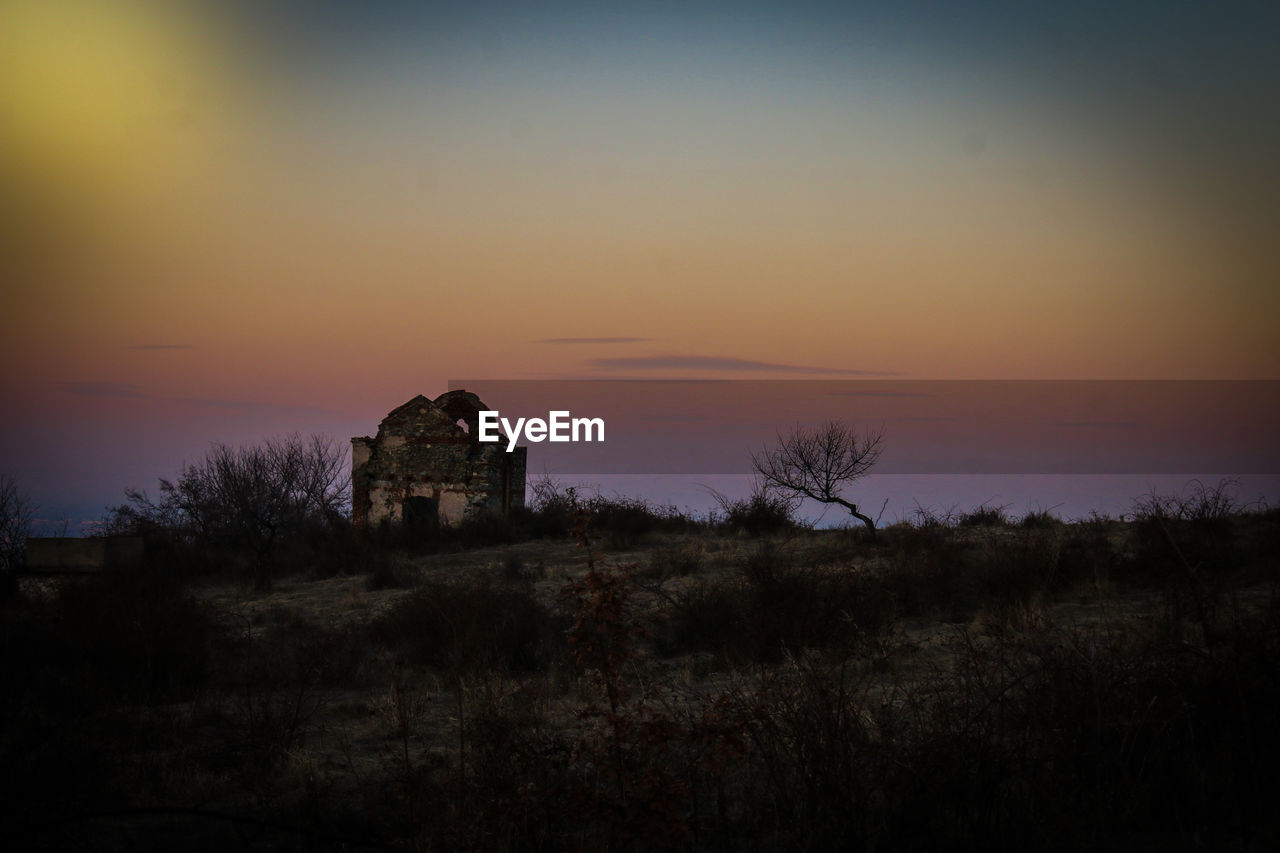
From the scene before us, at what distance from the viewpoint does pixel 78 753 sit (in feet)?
21.6

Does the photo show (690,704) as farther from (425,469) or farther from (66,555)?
(425,469)

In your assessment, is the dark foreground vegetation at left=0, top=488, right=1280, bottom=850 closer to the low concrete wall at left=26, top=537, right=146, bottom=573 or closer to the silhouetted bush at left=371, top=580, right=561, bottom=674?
the silhouetted bush at left=371, top=580, right=561, bottom=674

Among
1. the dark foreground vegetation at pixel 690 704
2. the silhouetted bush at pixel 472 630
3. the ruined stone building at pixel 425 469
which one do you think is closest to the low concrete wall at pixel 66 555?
the dark foreground vegetation at pixel 690 704

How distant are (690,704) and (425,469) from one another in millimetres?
20907

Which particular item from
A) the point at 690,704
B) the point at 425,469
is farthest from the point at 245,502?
the point at 690,704

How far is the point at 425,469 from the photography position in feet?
87.7

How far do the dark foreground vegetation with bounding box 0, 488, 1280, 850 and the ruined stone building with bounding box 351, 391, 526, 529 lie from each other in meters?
9.40

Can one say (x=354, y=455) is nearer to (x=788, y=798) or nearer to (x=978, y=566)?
(x=978, y=566)

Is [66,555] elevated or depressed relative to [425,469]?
depressed

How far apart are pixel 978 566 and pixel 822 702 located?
9197 mm

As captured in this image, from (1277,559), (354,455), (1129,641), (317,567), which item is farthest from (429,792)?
(354,455)

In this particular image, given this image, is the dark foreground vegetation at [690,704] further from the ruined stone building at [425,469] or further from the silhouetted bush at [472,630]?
the ruined stone building at [425,469]

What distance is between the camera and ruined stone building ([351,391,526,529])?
86.4ft

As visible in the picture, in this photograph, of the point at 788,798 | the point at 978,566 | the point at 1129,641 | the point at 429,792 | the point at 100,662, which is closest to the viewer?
the point at 788,798
